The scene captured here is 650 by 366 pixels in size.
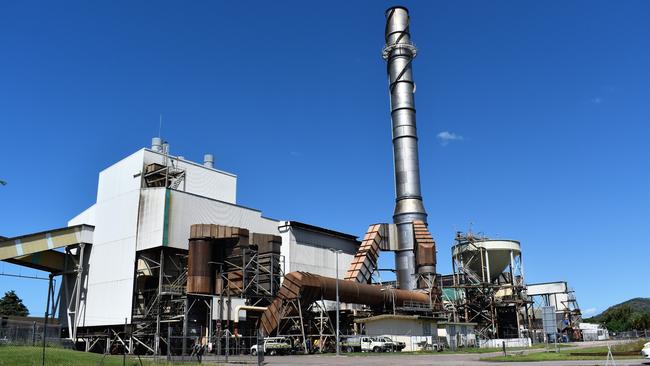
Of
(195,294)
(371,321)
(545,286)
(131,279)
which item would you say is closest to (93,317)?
(131,279)

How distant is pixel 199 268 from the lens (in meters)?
65.0

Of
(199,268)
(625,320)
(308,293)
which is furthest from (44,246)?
(625,320)

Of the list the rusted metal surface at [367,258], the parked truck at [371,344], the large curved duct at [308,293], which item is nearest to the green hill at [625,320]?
the rusted metal surface at [367,258]

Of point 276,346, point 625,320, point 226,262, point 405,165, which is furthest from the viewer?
point 625,320

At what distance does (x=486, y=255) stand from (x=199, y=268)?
4365cm

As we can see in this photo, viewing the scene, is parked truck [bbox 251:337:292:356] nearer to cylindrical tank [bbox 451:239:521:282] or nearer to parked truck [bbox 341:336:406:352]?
parked truck [bbox 341:336:406:352]

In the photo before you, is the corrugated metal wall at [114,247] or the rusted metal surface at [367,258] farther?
the rusted metal surface at [367,258]

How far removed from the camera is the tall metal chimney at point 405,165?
A: 265ft

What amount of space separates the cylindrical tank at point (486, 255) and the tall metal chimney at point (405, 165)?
10.6 m

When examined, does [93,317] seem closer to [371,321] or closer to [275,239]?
[275,239]

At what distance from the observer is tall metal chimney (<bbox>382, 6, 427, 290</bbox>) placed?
80.8 m

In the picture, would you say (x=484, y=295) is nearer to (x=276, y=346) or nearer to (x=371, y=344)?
(x=371, y=344)

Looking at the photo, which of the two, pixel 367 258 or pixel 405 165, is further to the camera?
pixel 405 165

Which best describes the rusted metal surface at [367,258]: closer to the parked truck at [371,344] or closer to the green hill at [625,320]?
the parked truck at [371,344]
